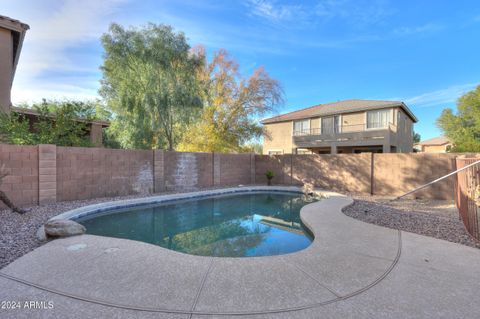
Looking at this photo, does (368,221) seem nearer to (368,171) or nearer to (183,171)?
(368,171)

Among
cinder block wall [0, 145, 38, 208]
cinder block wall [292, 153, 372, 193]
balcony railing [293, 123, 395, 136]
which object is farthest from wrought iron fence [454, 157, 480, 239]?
balcony railing [293, 123, 395, 136]

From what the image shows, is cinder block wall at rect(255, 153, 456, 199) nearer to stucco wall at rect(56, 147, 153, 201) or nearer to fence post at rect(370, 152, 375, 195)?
fence post at rect(370, 152, 375, 195)

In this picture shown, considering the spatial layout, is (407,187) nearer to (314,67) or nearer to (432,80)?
(314,67)

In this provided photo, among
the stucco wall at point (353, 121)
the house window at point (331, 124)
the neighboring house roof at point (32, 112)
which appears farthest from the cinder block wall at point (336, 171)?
the neighboring house roof at point (32, 112)

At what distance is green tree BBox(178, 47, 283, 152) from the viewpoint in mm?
14508

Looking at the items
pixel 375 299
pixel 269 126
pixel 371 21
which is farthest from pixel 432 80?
pixel 375 299

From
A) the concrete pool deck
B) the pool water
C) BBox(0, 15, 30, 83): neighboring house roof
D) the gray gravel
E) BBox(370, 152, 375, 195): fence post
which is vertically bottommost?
the pool water

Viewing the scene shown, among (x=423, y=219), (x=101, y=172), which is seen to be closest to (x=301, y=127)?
(x=423, y=219)

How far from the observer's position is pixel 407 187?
Result: 33.2ft

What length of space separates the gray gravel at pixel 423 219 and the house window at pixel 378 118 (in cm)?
1073

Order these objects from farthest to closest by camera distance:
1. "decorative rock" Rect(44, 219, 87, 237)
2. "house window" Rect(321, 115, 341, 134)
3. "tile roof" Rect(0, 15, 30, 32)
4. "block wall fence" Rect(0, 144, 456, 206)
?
"house window" Rect(321, 115, 341, 134), "tile roof" Rect(0, 15, 30, 32), "block wall fence" Rect(0, 144, 456, 206), "decorative rock" Rect(44, 219, 87, 237)

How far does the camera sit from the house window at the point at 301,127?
2023cm

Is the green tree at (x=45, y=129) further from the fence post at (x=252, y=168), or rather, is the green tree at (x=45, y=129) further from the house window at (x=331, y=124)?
the house window at (x=331, y=124)

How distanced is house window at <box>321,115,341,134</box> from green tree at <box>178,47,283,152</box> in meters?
5.63
